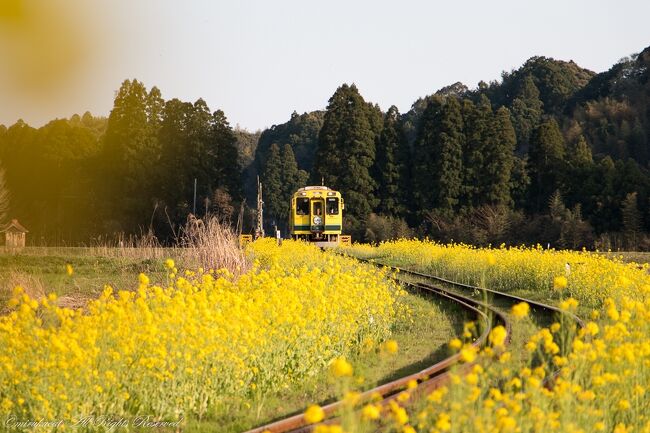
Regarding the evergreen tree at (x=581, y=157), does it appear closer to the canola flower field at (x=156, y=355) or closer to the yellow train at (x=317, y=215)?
the yellow train at (x=317, y=215)

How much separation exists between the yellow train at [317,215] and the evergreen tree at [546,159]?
13178 mm

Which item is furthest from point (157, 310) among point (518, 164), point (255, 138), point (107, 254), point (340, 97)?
point (255, 138)

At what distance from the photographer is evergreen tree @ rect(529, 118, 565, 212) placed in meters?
44.0

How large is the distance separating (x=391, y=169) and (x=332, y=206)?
42.5ft

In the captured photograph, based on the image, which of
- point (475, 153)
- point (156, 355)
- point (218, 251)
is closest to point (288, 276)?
point (218, 251)

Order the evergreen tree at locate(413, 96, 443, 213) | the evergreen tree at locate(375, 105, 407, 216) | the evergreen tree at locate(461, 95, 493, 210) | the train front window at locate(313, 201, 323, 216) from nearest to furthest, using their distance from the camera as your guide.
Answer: the train front window at locate(313, 201, 323, 216)
the evergreen tree at locate(461, 95, 493, 210)
the evergreen tree at locate(413, 96, 443, 213)
the evergreen tree at locate(375, 105, 407, 216)

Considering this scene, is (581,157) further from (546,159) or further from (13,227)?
(13,227)

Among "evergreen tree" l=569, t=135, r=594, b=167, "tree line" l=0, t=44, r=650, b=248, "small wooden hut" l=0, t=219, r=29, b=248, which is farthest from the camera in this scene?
"evergreen tree" l=569, t=135, r=594, b=167


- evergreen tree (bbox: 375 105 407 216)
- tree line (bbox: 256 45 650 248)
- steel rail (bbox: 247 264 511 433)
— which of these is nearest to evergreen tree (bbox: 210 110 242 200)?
tree line (bbox: 256 45 650 248)

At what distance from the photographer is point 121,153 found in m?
53.8

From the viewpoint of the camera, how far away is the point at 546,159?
44.5 metres

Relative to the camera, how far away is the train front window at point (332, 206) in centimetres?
3753

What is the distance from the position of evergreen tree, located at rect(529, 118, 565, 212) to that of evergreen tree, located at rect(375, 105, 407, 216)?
8173 mm

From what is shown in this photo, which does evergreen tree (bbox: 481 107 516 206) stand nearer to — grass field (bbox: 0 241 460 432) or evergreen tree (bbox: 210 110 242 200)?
evergreen tree (bbox: 210 110 242 200)
